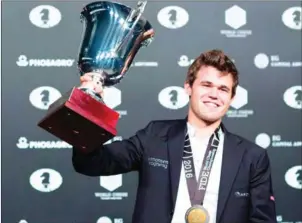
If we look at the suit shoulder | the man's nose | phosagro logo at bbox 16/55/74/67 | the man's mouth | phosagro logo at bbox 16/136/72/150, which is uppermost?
phosagro logo at bbox 16/55/74/67

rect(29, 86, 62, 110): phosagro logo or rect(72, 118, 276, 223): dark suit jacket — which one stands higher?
rect(29, 86, 62, 110): phosagro logo

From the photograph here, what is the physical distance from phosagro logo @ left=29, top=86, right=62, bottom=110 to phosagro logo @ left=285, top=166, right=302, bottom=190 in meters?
1.21

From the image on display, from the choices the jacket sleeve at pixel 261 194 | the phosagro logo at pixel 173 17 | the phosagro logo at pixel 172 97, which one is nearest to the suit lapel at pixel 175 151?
the jacket sleeve at pixel 261 194

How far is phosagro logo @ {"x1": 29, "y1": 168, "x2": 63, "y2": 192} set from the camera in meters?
2.62

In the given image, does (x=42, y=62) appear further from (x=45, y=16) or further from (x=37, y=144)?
(x=37, y=144)

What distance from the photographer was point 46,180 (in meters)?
2.63

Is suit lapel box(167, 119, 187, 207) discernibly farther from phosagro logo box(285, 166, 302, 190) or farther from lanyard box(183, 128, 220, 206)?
phosagro logo box(285, 166, 302, 190)

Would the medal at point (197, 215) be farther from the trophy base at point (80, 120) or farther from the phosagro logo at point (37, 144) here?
the phosagro logo at point (37, 144)

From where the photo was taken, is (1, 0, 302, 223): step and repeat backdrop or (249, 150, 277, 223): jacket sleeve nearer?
(249, 150, 277, 223): jacket sleeve

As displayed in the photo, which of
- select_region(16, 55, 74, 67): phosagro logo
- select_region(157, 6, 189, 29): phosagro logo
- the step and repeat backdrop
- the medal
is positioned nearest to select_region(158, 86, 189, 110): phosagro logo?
the step and repeat backdrop

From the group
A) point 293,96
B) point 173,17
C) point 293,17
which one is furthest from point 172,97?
point 293,17

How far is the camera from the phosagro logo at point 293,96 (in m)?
2.69

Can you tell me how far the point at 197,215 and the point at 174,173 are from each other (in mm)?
158

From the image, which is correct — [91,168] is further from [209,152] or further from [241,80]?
[241,80]
